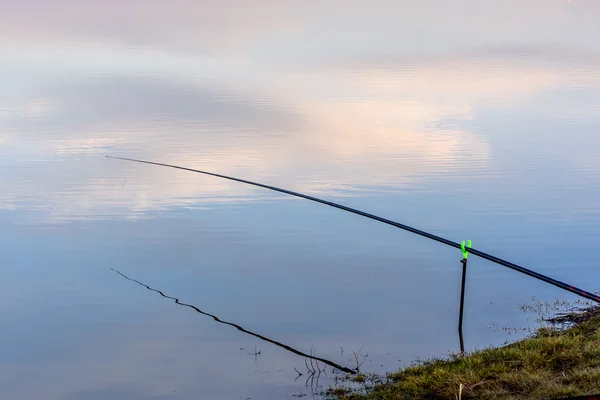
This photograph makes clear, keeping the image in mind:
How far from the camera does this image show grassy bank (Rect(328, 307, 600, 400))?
20.2 ft

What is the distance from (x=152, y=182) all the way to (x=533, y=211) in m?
8.01

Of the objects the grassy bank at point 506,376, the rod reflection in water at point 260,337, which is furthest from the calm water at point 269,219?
the grassy bank at point 506,376

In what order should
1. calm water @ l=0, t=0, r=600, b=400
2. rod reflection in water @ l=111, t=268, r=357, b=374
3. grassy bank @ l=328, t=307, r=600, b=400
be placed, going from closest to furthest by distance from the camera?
grassy bank @ l=328, t=307, r=600, b=400 < rod reflection in water @ l=111, t=268, r=357, b=374 < calm water @ l=0, t=0, r=600, b=400

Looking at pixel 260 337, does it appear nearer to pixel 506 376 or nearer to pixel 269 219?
pixel 506 376

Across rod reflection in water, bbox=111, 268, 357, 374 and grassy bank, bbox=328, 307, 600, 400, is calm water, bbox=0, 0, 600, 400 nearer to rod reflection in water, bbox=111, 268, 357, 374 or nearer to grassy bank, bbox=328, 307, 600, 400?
rod reflection in water, bbox=111, 268, 357, 374

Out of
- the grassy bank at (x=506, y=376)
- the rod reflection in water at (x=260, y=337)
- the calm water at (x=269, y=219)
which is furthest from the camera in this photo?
the calm water at (x=269, y=219)

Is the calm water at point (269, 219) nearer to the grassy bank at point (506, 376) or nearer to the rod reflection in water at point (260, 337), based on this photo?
the rod reflection in water at point (260, 337)

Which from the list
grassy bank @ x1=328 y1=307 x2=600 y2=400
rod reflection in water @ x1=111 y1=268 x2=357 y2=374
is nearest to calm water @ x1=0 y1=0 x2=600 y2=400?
rod reflection in water @ x1=111 y1=268 x2=357 y2=374

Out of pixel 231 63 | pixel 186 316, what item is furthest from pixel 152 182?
pixel 231 63

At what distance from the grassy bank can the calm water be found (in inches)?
30.2

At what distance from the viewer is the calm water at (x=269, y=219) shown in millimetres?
8875

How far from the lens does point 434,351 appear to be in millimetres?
8500

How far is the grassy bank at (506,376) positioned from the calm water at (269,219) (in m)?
0.77

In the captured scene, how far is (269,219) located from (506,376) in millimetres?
8731
